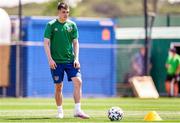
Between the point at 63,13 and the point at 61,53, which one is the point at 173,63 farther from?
the point at 63,13

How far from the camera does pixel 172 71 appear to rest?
34.5 m

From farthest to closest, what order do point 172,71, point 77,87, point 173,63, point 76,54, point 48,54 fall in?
1. point 172,71
2. point 173,63
3. point 76,54
4. point 77,87
5. point 48,54

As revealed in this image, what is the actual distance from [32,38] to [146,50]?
15.6ft

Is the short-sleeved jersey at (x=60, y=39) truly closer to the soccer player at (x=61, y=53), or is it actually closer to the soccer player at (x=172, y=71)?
the soccer player at (x=61, y=53)

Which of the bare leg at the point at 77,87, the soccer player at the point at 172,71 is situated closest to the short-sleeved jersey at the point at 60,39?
the bare leg at the point at 77,87

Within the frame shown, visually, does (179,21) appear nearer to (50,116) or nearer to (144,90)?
(144,90)

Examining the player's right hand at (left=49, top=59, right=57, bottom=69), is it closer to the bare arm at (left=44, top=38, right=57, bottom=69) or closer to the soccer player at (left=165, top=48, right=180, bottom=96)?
the bare arm at (left=44, top=38, right=57, bottom=69)

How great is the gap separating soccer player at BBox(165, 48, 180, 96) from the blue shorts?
55.4 feet

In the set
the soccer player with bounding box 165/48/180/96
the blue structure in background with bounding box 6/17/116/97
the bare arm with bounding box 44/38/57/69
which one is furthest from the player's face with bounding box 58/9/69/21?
the soccer player with bounding box 165/48/180/96

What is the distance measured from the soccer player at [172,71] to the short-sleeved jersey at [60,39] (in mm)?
16880

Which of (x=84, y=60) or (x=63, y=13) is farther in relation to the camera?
(x=84, y=60)

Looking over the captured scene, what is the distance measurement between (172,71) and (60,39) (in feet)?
56.4

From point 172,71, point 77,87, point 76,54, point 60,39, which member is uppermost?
point 60,39

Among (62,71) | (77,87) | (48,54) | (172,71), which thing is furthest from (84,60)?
(48,54)
